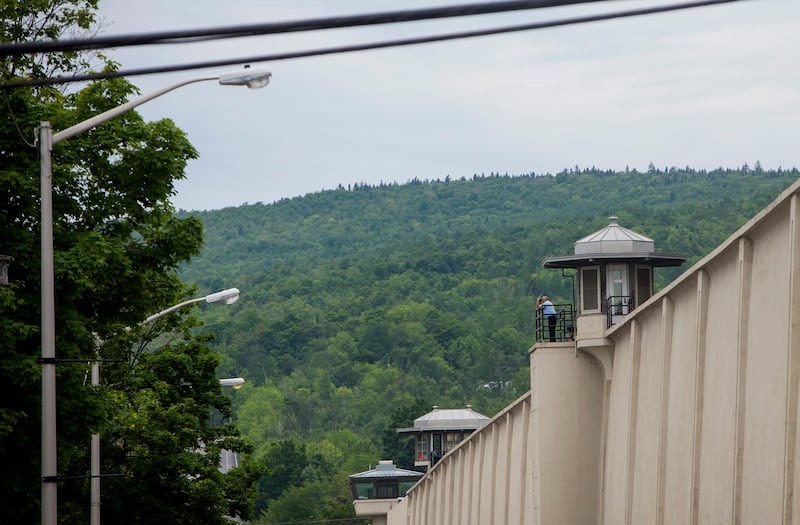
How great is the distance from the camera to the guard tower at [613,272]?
3416 centimetres

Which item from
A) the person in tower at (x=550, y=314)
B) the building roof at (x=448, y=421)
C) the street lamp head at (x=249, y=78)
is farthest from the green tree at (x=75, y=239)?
the building roof at (x=448, y=421)

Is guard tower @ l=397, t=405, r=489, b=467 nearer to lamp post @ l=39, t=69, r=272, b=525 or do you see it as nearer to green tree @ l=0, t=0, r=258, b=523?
green tree @ l=0, t=0, r=258, b=523

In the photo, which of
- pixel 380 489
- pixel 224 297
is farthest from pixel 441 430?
pixel 224 297

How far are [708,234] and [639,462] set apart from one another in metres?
171

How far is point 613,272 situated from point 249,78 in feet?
60.9

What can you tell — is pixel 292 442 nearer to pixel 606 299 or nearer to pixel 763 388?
pixel 606 299

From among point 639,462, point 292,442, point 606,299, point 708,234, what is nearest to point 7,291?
point 639,462

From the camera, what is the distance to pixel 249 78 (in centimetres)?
1744

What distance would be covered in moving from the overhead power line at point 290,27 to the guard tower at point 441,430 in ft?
212

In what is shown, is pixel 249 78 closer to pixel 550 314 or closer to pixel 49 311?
pixel 49 311

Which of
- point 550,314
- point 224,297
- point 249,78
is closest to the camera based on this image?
point 249,78

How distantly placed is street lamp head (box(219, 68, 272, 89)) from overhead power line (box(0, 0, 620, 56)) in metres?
8.32

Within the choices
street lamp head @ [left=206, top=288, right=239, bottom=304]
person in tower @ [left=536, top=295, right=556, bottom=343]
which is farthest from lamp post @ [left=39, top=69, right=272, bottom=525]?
person in tower @ [left=536, top=295, right=556, bottom=343]

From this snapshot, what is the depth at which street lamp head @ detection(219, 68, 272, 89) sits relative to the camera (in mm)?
17328
